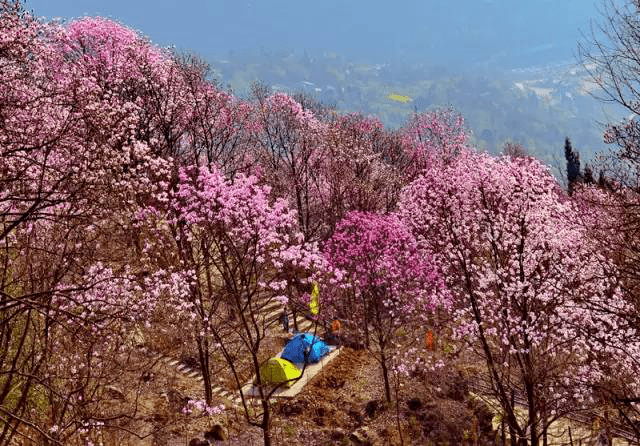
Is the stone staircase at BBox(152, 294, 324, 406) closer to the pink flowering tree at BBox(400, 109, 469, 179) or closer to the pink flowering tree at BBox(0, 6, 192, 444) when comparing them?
the pink flowering tree at BBox(0, 6, 192, 444)

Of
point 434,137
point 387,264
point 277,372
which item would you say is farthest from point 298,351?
point 434,137

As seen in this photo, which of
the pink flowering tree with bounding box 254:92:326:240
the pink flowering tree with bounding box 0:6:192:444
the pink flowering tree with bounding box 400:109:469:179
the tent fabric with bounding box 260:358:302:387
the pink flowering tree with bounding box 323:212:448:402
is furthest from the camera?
the pink flowering tree with bounding box 400:109:469:179

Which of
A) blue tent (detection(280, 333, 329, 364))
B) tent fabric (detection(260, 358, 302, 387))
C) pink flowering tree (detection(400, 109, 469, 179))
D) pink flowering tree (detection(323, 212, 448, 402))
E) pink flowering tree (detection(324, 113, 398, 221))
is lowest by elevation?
tent fabric (detection(260, 358, 302, 387))

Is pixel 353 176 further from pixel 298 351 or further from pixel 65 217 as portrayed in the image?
pixel 65 217

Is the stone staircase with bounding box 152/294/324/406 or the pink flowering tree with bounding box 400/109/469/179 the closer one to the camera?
the stone staircase with bounding box 152/294/324/406

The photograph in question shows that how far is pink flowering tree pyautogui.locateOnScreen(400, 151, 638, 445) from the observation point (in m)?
17.1

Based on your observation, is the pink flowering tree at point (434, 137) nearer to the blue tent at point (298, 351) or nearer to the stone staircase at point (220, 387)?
the stone staircase at point (220, 387)

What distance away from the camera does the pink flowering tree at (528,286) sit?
56.0 ft

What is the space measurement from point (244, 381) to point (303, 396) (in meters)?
3.48

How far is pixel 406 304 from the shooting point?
27656 millimetres

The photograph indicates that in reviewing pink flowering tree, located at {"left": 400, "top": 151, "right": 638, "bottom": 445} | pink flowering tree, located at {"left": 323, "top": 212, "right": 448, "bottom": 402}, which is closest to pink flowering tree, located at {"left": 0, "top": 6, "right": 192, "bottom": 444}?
pink flowering tree, located at {"left": 323, "top": 212, "right": 448, "bottom": 402}

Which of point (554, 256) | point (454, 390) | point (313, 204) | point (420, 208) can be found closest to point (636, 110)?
point (554, 256)

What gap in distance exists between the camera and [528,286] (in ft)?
60.2

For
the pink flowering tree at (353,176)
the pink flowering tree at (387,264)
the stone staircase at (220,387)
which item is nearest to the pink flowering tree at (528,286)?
the pink flowering tree at (387,264)
